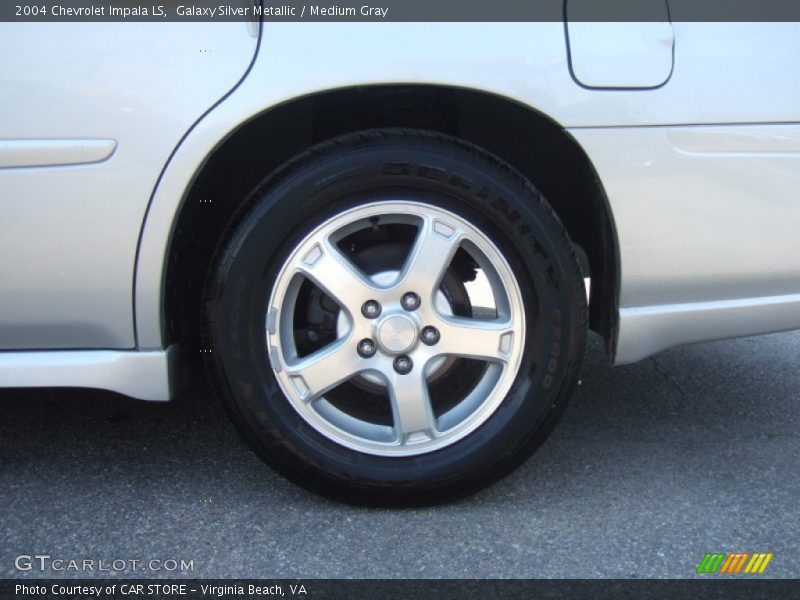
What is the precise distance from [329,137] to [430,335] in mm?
552

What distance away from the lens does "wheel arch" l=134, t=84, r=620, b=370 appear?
6.53ft

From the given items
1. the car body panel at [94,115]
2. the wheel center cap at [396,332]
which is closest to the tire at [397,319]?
the wheel center cap at [396,332]

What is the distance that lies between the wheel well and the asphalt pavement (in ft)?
1.19

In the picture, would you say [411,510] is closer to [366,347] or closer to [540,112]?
[366,347]

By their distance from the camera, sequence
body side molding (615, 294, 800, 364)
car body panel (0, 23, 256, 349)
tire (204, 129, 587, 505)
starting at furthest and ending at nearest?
body side molding (615, 294, 800, 364) < tire (204, 129, 587, 505) < car body panel (0, 23, 256, 349)

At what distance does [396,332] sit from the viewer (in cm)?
202

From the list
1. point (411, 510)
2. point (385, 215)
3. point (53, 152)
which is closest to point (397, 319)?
point (385, 215)

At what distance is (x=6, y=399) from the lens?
277cm

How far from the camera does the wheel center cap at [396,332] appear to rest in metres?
2.02

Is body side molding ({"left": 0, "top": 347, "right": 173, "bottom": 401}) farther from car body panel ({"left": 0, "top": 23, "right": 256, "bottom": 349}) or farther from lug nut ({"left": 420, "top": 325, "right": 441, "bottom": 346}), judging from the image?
lug nut ({"left": 420, "top": 325, "right": 441, "bottom": 346})

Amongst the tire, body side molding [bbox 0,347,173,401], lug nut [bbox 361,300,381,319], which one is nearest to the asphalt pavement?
the tire

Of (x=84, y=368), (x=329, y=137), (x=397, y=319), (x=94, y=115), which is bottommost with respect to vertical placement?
(x=84, y=368)
